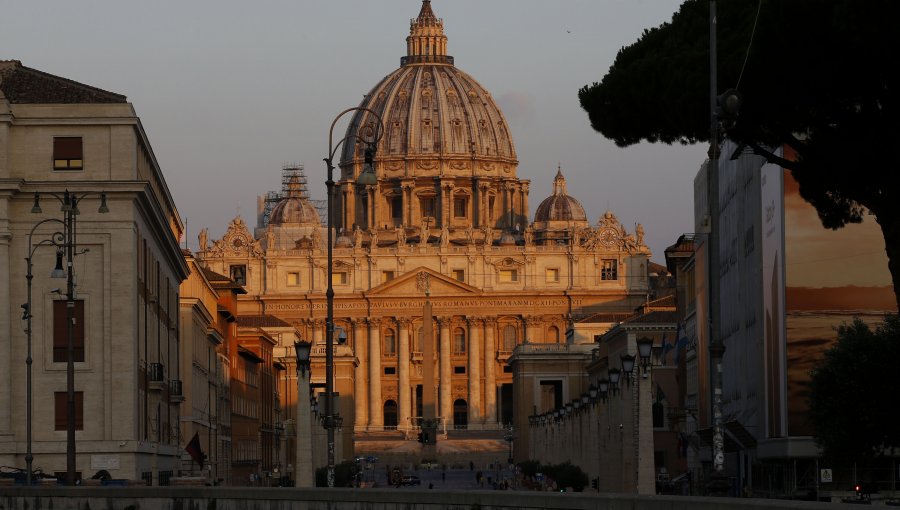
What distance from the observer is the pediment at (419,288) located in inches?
7771

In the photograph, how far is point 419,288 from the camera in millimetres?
197500

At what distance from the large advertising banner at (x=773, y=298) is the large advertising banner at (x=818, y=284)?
0.31 m

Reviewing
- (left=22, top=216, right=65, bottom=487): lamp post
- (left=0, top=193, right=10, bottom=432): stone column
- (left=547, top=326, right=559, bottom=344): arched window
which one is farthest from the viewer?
(left=547, top=326, right=559, bottom=344): arched window

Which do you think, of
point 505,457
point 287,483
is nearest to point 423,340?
point 505,457

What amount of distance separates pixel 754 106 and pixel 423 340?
167944 mm

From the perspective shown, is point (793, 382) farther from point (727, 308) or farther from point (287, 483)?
point (287, 483)

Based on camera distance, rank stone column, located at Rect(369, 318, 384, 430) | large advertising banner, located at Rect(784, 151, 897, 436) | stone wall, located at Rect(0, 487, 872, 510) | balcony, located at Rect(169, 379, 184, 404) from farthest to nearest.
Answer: stone column, located at Rect(369, 318, 384, 430)
balcony, located at Rect(169, 379, 184, 404)
large advertising banner, located at Rect(784, 151, 897, 436)
stone wall, located at Rect(0, 487, 872, 510)

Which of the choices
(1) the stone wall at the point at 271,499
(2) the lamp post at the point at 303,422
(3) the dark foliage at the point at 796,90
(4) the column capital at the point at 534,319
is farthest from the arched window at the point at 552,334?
(3) the dark foliage at the point at 796,90

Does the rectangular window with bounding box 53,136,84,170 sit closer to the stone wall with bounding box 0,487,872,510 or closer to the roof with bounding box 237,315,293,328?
the stone wall with bounding box 0,487,872,510

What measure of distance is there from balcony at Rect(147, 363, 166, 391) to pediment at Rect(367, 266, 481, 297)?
13886 cm

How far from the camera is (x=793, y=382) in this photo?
54750mm

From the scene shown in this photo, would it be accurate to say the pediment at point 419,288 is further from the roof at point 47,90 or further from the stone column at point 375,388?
the roof at point 47,90

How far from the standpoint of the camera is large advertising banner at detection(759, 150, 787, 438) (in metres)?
55.4

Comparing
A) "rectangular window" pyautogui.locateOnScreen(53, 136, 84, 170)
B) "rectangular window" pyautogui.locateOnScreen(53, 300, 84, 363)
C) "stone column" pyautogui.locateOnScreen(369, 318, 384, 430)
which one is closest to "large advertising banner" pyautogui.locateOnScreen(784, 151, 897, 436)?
"rectangular window" pyautogui.locateOnScreen(53, 136, 84, 170)
